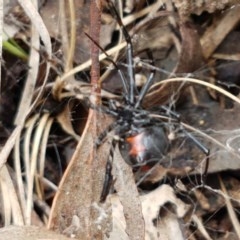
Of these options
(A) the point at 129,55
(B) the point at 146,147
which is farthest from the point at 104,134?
(A) the point at 129,55

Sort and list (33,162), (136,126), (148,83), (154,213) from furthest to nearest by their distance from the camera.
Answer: (136,126), (148,83), (33,162), (154,213)

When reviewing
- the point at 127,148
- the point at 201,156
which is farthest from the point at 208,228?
the point at 127,148

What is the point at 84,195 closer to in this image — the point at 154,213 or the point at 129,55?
the point at 154,213

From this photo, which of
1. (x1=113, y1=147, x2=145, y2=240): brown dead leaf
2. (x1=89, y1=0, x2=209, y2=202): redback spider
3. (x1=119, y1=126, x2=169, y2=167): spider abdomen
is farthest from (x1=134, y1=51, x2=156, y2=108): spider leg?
(x1=113, y1=147, x2=145, y2=240): brown dead leaf

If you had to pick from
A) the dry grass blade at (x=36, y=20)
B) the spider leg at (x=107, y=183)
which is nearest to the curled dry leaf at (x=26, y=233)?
the spider leg at (x=107, y=183)

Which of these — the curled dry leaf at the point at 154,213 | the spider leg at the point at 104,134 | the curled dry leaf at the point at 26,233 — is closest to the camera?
the curled dry leaf at the point at 26,233

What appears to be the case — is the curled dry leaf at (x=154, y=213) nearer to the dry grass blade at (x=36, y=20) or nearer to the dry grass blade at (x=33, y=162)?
the dry grass blade at (x=33, y=162)

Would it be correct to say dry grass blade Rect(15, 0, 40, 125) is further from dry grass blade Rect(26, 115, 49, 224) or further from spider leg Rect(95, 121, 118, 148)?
spider leg Rect(95, 121, 118, 148)
